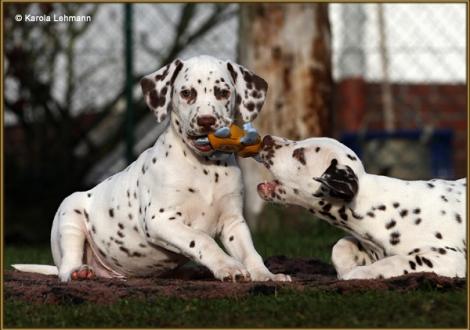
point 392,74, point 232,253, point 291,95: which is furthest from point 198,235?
point 392,74

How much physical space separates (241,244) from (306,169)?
643 millimetres

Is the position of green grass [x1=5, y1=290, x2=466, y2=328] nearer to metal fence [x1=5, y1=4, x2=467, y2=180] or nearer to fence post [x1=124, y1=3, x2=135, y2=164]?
fence post [x1=124, y1=3, x2=135, y2=164]

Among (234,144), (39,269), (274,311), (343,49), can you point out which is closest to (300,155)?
(234,144)

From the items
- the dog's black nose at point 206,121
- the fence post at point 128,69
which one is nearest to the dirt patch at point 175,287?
the dog's black nose at point 206,121

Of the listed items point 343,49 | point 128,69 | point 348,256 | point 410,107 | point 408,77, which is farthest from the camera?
point 410,107

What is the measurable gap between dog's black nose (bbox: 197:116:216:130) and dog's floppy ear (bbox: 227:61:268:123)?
54cm

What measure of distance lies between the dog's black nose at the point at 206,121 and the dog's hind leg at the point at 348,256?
112 centimetres

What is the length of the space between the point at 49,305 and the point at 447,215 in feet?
7.88

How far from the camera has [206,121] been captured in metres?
6.56

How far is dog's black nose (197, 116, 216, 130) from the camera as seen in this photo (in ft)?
21.5

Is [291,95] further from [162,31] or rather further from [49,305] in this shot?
[49,305]

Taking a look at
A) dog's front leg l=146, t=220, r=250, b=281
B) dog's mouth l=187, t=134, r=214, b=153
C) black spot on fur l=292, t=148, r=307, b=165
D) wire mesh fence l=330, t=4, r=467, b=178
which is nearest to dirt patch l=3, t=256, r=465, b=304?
dog's front leg l=146, t=220, r=250, b=281

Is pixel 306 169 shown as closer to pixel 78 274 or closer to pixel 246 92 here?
pixel 246 92

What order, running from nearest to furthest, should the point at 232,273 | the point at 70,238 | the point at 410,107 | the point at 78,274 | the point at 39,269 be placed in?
1. the point at 232,273
2. the point at 78,274
3. the point at 70,238
4. the point at 39,269
5. the point at 410,107
